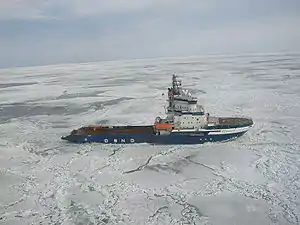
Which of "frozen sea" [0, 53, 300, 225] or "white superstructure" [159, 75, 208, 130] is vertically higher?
"white superstructure" [159, 75, 208, 130]

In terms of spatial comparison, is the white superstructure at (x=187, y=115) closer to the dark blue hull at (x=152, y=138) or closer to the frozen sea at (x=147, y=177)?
the dark blue hull at (x=152, y=138)

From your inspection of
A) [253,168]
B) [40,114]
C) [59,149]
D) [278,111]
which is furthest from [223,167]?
[40,114]

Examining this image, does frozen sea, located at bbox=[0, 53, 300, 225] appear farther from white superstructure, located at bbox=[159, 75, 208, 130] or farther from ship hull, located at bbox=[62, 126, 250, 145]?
white superstructure, located at bbox=[159, 75, 208, 130]

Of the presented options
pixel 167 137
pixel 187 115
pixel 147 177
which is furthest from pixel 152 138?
pixel 147 177

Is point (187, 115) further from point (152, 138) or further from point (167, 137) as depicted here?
point (152, 138)

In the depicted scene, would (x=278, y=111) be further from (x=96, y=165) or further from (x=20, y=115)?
(x=20, y=115)

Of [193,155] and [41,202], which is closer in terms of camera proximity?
[41,202]

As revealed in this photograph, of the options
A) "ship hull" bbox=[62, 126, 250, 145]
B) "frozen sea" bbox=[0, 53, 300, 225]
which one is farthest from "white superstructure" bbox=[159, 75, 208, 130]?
"frozen sea" bbox=[0, 53, 300, 225]

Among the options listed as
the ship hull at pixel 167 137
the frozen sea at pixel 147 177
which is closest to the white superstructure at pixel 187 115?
the ship hull at pixel 167 137
